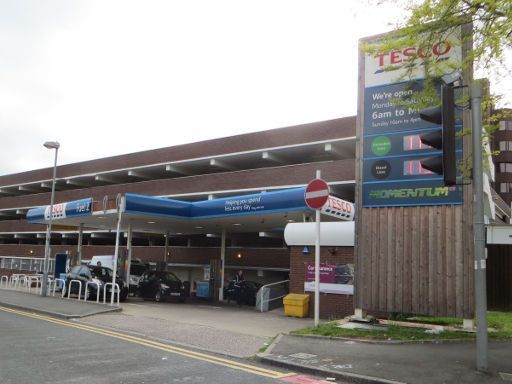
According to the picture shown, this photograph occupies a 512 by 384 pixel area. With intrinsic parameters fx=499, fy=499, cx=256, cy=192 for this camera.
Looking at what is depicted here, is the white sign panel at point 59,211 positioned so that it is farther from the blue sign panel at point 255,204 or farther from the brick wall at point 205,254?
the blue sign panel at point 255,204

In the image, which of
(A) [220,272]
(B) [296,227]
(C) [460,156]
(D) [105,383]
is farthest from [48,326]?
(A) [220,272]

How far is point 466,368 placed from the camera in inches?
283

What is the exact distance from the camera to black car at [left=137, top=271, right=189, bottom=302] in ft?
75.1

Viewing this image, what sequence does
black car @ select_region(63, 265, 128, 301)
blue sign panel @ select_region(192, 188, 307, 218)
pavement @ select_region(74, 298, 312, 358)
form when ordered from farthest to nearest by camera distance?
black car @ select_region(63, 265, 128, 301) < blue sign panel @ select_region(192, 188, 307, 218) < pavement @ select_region(74, 298, 312, 358)

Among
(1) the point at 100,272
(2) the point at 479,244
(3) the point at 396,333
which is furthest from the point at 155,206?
(2) the point at 479,244

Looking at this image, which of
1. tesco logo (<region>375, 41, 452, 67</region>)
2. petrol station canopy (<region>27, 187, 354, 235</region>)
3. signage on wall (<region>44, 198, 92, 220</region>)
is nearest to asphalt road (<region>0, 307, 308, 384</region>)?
tesco logo (<region>375, 41, 452, 67</region>)

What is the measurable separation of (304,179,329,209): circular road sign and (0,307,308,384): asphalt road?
4277 millimetres

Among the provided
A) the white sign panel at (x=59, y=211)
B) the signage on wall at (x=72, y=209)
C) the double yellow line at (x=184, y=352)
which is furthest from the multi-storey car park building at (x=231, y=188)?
the double yellow line at (x=184, y=352)

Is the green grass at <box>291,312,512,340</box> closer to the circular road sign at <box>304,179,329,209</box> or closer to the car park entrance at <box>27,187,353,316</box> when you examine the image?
the circular road sign at <box>304,179,329,209</box>

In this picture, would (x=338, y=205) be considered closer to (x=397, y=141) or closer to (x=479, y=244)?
(x=397, y=141)

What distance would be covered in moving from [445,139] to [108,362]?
6.10 m

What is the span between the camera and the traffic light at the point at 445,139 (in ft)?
23.0

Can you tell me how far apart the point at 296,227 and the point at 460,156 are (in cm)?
730

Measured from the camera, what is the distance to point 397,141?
1177 cm
